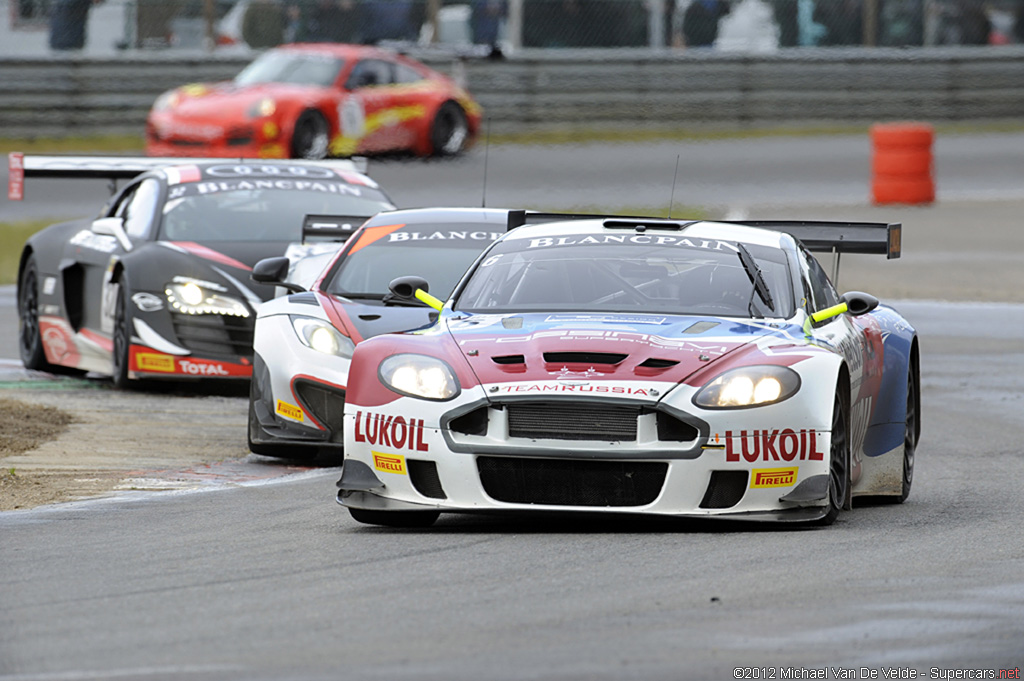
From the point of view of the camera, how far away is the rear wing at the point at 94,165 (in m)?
13.3

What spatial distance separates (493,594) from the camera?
5.64 m

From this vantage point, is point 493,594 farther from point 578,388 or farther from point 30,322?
point 30,322

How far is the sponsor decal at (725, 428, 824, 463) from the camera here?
6.59m

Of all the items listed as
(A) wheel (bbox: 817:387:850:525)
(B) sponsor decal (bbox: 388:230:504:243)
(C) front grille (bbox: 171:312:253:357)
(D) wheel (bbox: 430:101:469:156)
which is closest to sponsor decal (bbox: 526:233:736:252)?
(A) wheel (bbox: 817:387:850:525)

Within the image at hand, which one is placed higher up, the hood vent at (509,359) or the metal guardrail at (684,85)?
the metal guardrail at (684,85)

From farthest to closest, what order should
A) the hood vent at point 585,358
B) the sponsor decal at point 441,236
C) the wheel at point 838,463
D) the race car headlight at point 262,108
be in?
the race car headlight at point 262,108, the sponsor decal at point 441,236, the wheel at point 838,463, the hood vent at point 585,358

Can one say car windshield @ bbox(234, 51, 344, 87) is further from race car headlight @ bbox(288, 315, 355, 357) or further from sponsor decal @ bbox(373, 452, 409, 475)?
sponsor decal @ bbox(373, 452, 409, 475)

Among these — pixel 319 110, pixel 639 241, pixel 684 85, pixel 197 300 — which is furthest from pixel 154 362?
pixel 684 85

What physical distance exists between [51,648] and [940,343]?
10.9 m

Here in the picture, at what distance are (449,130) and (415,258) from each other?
17.4m

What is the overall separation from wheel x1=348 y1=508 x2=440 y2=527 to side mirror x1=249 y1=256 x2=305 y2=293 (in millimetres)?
3348

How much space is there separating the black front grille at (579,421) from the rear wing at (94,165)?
6936 mm

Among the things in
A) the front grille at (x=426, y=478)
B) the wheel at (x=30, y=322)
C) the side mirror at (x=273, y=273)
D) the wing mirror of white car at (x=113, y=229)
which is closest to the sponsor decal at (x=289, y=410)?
the side mirror at (x=273, y=273)

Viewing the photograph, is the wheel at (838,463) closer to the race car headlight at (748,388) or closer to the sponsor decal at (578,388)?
the race car headlight at (748,388)
